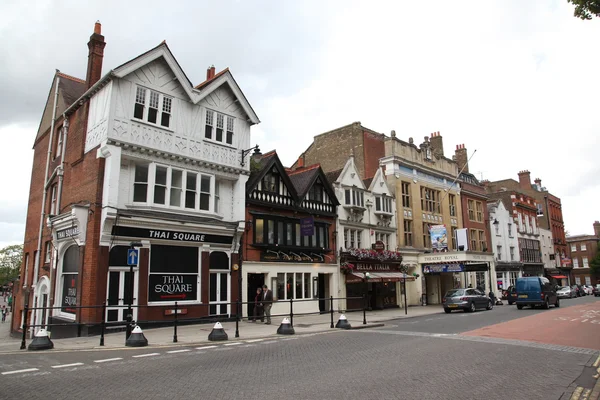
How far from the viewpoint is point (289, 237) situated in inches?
956

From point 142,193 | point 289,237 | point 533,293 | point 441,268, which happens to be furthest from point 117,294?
point 533,293

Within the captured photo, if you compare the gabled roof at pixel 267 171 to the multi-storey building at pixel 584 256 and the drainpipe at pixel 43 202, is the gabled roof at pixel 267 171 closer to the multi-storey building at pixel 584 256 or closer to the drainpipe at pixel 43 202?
the drainpipe at pixel 43 202

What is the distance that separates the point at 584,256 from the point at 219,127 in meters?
82.8

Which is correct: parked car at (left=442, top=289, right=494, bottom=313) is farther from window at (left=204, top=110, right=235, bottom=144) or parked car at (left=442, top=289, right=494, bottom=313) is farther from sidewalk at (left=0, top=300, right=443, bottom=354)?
window at (left=204, top=110, right=235, bottom=144)

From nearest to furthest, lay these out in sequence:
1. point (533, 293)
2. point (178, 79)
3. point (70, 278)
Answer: point (70, 278), point (178, 79), point (533, 293)

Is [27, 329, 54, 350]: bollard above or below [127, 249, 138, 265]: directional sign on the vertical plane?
below

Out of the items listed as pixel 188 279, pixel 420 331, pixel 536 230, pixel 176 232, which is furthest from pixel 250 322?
pixel 536 230

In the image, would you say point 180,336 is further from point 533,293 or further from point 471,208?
point 471,208

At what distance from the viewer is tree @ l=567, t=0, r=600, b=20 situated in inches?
328

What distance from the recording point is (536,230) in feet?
191

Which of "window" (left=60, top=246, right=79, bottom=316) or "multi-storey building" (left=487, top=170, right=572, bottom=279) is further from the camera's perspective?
"multi-storey building" (left=487, top=170, right=572, bottom=279)

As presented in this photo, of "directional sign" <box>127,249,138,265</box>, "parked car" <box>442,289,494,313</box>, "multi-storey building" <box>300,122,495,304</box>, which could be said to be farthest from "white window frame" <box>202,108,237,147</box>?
"parked car" <box>442,289,494,313</box>

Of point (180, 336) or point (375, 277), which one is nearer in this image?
point (180, 336)

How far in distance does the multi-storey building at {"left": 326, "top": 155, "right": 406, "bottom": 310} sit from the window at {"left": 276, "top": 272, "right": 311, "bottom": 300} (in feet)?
10.1
